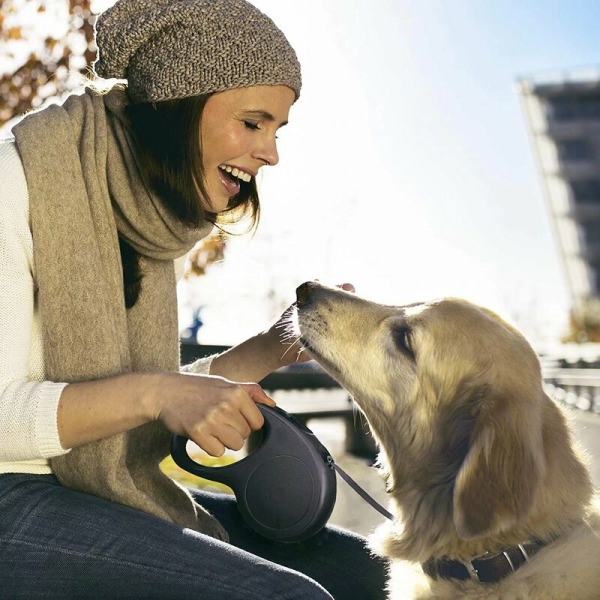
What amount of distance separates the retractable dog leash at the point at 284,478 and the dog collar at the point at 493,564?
43cm

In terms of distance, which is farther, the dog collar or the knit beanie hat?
the knit beanie hat

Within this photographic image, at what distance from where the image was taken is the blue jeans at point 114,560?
6.91 ft

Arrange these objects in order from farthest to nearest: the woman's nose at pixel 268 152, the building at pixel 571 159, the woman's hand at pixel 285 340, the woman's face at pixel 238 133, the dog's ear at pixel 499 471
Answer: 1. the building at pixel 571 159
2. the woman's hand at pixel 285 340
3. the woman's nose at pixel 268 152
4. the woman's face at pixel 238 133
5. the dog's ear at pixel 499 471

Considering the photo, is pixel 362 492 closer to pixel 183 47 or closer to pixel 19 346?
pixel 19 346

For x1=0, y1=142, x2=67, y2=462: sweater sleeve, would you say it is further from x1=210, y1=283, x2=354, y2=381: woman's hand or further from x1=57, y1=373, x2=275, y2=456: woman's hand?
x1=210, y1=283, x2=354, y2=381: woman's hand

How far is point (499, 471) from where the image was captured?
2.27 m

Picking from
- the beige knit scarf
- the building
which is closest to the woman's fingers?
the beige knit scarf

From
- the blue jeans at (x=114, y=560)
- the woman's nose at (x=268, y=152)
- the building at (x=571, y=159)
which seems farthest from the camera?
the building at (x=571, y=159)

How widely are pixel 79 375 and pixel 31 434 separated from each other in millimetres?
275

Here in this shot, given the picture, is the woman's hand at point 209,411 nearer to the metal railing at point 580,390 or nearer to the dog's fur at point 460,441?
the dog's fur at point 460,441

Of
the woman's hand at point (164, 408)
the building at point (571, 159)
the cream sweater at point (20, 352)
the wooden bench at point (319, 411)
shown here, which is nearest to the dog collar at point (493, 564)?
the woman's hand at point (164, 408)

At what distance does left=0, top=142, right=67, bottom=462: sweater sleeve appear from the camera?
2.18 metres

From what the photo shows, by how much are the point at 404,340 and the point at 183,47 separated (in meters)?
1.24

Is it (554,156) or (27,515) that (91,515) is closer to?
(27,515)
